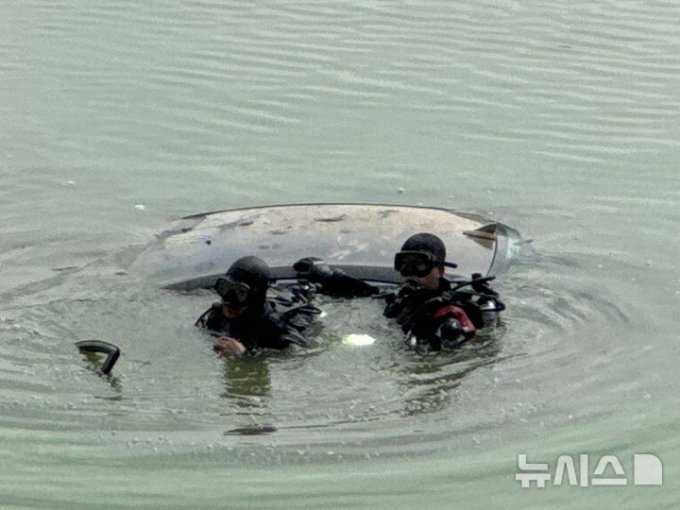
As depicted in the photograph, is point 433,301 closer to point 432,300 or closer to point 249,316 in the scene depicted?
point 432,300

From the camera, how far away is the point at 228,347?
8562 mm

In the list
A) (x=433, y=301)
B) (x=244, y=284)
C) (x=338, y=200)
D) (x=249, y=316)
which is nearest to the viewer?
(x=244, y=284)

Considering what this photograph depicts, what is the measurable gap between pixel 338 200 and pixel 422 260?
2447 mm

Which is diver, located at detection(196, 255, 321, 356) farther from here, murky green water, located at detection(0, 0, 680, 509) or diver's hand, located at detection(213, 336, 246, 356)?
murky green water, located at detection(0, 0, 680, 509)

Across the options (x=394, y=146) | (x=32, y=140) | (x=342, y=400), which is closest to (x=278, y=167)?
(x=394, y=146)

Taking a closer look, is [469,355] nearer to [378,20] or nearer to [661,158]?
[661,158]

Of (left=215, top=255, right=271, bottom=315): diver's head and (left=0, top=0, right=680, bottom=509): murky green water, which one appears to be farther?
(left=215, top=255, right=271, bottom=315): diver's head

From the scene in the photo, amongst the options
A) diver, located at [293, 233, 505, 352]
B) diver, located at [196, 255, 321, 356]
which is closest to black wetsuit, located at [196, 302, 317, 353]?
diver, located at [196, 255, 321, 356]

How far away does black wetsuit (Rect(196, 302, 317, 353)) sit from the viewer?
28.2 ft

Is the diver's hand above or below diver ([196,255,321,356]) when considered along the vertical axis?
below

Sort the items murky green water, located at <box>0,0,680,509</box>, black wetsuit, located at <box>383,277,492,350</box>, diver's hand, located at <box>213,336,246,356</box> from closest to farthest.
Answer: murky green water, located at <box>0,0,680,509</box> → diver's hand, located at <box>213,336,246,356</box> → black wetsuit, located at <box>383,277,492,350</box>

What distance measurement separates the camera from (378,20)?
1496 cm

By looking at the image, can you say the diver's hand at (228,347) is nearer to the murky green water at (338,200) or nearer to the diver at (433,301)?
the murky green water at (338,200)

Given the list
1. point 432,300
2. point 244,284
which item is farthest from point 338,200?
point 244,284
